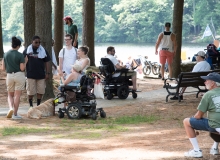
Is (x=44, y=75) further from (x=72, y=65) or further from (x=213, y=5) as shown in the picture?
(x=213, y=5)

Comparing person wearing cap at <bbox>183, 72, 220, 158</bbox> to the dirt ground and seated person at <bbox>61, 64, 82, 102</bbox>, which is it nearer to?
the dirt ground

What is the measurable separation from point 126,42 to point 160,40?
227ft

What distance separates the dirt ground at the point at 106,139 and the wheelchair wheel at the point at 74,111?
0.44ft

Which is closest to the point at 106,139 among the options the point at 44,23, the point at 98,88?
the point at 98,88

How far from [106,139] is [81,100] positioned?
2.90 metres

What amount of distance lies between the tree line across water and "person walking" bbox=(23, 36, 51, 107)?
234ft

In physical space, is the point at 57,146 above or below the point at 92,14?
below

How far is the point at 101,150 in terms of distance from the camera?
30.8 feet

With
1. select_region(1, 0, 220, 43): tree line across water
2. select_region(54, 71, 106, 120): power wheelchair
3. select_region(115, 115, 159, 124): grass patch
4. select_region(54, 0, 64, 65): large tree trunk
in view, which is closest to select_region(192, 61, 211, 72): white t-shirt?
select_region(115, 115, 159, 124): grass patch

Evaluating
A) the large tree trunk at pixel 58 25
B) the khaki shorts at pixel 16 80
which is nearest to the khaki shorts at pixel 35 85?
the khaki shorts at pixel 16 80

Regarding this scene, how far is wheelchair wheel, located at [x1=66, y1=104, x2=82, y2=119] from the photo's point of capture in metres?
13.2

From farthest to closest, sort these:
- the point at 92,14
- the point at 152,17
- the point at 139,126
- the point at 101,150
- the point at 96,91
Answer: the point at 152,17 → the point at 92,14 → the point at 96,91 → the point at 139,126 → the point at 101,150

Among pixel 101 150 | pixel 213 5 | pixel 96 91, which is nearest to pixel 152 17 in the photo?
pixel 213 5

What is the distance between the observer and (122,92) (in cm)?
1655
